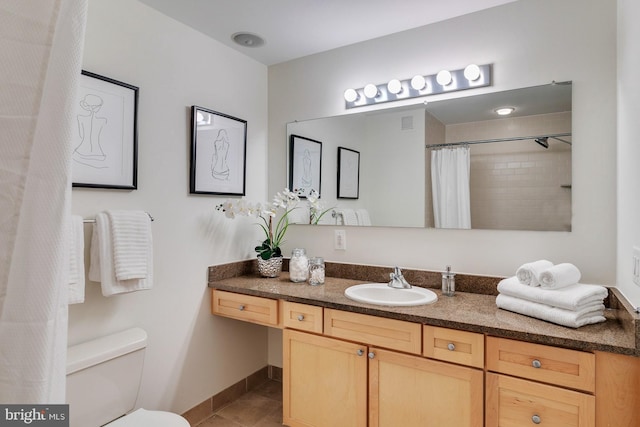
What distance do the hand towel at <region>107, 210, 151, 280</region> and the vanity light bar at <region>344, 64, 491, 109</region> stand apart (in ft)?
4.88

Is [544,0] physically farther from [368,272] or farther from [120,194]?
[120,194]

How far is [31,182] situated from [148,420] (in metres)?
1.53

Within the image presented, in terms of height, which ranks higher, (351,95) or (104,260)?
(351,95)

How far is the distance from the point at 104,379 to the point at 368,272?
4.94 feet

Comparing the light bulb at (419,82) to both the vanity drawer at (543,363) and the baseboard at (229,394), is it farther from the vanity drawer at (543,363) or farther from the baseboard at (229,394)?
the baseboard at (229,394)

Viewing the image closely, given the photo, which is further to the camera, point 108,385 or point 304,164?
point 304,164

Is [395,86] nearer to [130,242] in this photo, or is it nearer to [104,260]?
[130,242]

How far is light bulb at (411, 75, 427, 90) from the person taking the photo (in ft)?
7.07

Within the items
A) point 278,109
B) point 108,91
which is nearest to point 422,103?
point 278,109

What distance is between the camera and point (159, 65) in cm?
202

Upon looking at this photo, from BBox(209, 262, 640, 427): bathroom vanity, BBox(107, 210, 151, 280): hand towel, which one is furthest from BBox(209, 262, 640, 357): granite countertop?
BBox(107, 210, 151, 280): hand towel

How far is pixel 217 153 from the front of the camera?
2.34m

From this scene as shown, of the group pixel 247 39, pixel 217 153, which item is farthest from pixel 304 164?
pixel 247 39

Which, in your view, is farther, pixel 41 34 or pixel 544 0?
pixel 544 0
